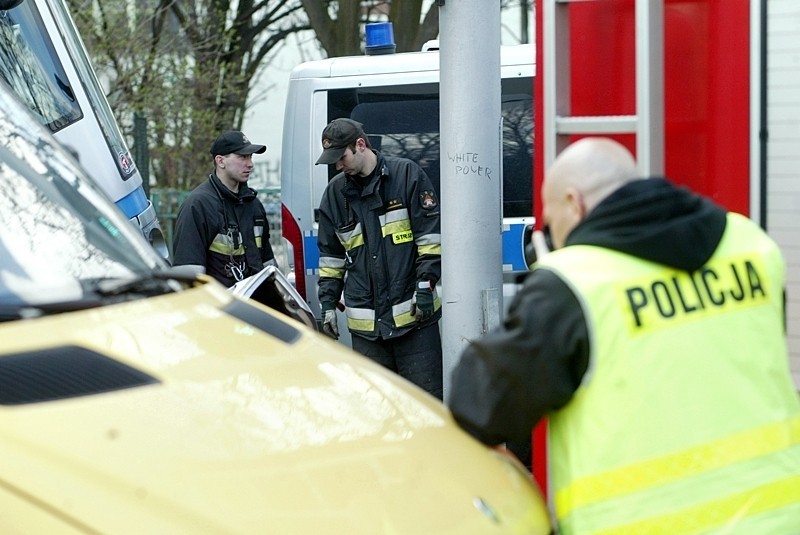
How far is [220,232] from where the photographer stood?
662cm

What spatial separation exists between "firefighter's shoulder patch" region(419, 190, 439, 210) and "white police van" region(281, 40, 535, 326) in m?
1.15

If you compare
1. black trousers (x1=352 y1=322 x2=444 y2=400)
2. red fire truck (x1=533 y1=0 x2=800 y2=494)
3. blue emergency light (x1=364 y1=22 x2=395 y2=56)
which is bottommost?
black trousers (x1=352 y1=322 x2=444 y2=400)

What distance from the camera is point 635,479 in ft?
8.27

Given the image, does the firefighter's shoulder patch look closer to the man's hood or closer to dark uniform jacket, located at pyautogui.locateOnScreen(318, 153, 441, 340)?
dark uniform jacket, located at pyautogui.locateOnScreen(318, 153, 441, 340)

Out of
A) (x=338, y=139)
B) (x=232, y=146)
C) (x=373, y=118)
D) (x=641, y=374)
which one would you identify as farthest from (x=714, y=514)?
(x=373, y=118)

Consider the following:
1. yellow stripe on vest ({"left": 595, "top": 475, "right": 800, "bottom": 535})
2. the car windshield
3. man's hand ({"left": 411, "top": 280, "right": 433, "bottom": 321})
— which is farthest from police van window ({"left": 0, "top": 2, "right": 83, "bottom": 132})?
yellow stripe on vest ({"left": 595, "top": 475, "right": 800, "bottom": 535})

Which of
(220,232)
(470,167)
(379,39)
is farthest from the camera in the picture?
(379,39)

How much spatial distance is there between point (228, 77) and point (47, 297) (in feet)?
45.1

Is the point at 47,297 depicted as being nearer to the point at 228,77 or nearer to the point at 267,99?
the point at 228,77

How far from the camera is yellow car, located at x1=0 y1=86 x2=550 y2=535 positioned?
2.22 m

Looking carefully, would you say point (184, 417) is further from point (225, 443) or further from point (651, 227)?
point (651, 227)

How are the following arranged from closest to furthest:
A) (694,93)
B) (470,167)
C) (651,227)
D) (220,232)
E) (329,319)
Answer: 1. (651,227)
2. (694,93)
3. (470,167)
4. (329,319)
5. (220,232)

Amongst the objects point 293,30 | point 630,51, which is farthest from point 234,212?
point 293,30

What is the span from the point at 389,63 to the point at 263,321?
4494 millimetres
